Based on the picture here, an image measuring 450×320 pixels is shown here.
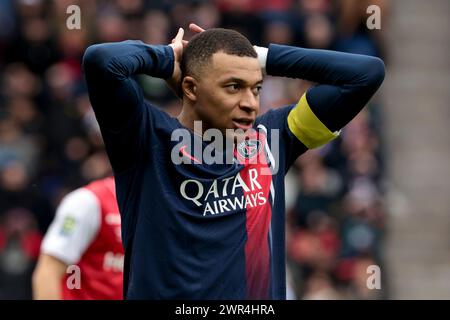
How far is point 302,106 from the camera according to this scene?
4.97 m

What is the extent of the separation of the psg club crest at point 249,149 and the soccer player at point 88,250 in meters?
2.07

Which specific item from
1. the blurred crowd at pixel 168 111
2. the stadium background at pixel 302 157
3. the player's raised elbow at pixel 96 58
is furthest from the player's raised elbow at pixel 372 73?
the blurred crowd at pixel 168 111

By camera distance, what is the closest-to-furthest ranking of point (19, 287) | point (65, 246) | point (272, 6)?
point (65, 246) < point (19, 287) < point (272, 6)

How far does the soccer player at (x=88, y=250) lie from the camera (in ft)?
22.3

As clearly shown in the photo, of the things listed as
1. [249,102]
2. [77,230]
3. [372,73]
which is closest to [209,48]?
[249,102]

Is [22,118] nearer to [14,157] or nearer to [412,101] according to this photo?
[14,157]

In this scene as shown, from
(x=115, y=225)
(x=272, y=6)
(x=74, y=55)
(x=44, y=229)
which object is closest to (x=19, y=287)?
(x=44, y=229)

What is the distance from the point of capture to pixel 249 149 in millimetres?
4918

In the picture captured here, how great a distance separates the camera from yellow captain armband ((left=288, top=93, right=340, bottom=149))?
4949 mm

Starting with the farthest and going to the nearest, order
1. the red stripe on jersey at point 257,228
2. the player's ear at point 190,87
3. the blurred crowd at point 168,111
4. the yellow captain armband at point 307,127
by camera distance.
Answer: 1. the blurred crowd at point 168,111
2. the yellow captain armband at point 307,127
3. the player's ear at point 190,87
4. the red stripe on jersey at point 257,228

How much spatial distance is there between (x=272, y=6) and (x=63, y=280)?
278 inches

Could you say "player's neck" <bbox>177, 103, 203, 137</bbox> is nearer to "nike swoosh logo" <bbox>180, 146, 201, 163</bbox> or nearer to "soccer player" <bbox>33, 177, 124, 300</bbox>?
"nike swoosh logo" <bbox>180, 146, 201, 163</bbox>

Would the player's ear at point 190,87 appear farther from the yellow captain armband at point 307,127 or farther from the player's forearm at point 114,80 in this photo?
the yellow captain armband at point 307,127

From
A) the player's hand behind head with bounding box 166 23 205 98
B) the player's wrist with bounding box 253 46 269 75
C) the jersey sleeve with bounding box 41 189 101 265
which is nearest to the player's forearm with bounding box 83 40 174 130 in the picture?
the player's hand behind head with bounding box 166 23 205 98
